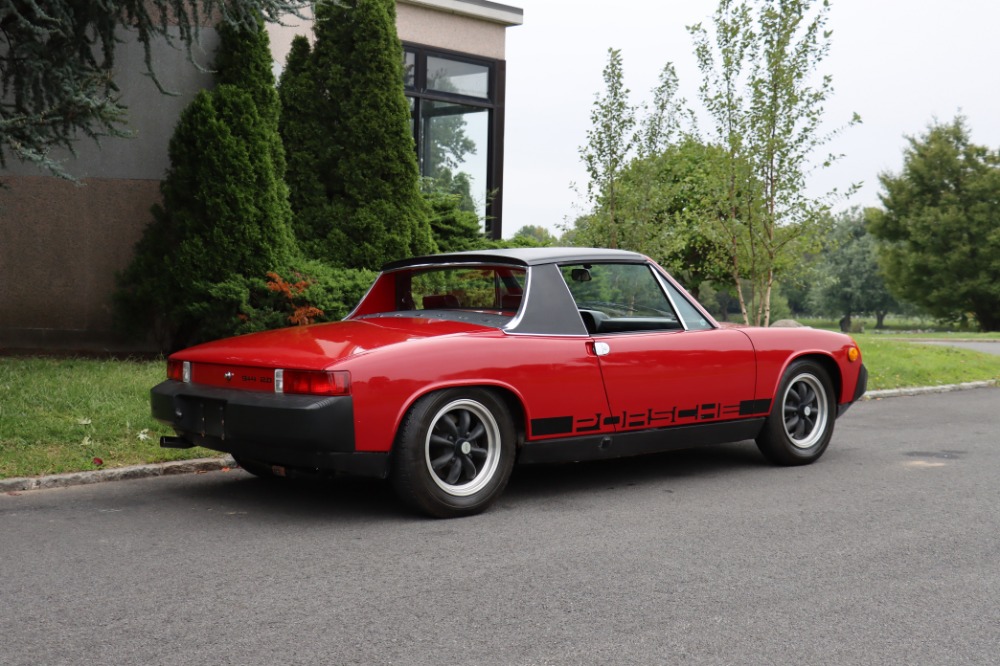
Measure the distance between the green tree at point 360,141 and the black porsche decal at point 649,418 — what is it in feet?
24.4

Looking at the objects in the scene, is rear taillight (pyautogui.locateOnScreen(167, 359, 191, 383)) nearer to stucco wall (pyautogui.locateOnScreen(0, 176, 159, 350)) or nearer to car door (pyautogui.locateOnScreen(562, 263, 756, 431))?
car door (pyautogui.locateOnScreen(562, 263, 756, 431))

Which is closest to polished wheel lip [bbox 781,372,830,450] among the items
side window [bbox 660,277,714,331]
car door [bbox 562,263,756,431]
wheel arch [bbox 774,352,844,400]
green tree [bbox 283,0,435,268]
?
wheel arch [bbox 774,352,844,400]

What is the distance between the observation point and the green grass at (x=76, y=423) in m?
6.93

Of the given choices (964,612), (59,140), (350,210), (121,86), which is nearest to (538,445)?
(964,612)

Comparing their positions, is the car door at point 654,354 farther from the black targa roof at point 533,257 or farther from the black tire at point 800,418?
the black tire at point 800,418

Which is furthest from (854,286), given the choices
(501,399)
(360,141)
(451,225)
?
(501,399)

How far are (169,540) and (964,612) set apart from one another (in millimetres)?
3594

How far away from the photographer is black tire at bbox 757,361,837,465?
23.7 ft

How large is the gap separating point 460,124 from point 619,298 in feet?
39.1

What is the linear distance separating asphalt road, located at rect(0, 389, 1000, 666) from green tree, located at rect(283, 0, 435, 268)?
272 inches

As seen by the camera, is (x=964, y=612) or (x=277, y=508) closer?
(x=964, y=612)

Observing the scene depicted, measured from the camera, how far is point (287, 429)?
5227 millimetres

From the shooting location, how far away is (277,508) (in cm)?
590

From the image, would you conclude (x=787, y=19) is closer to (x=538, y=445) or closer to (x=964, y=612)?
(x=538, y=445)
